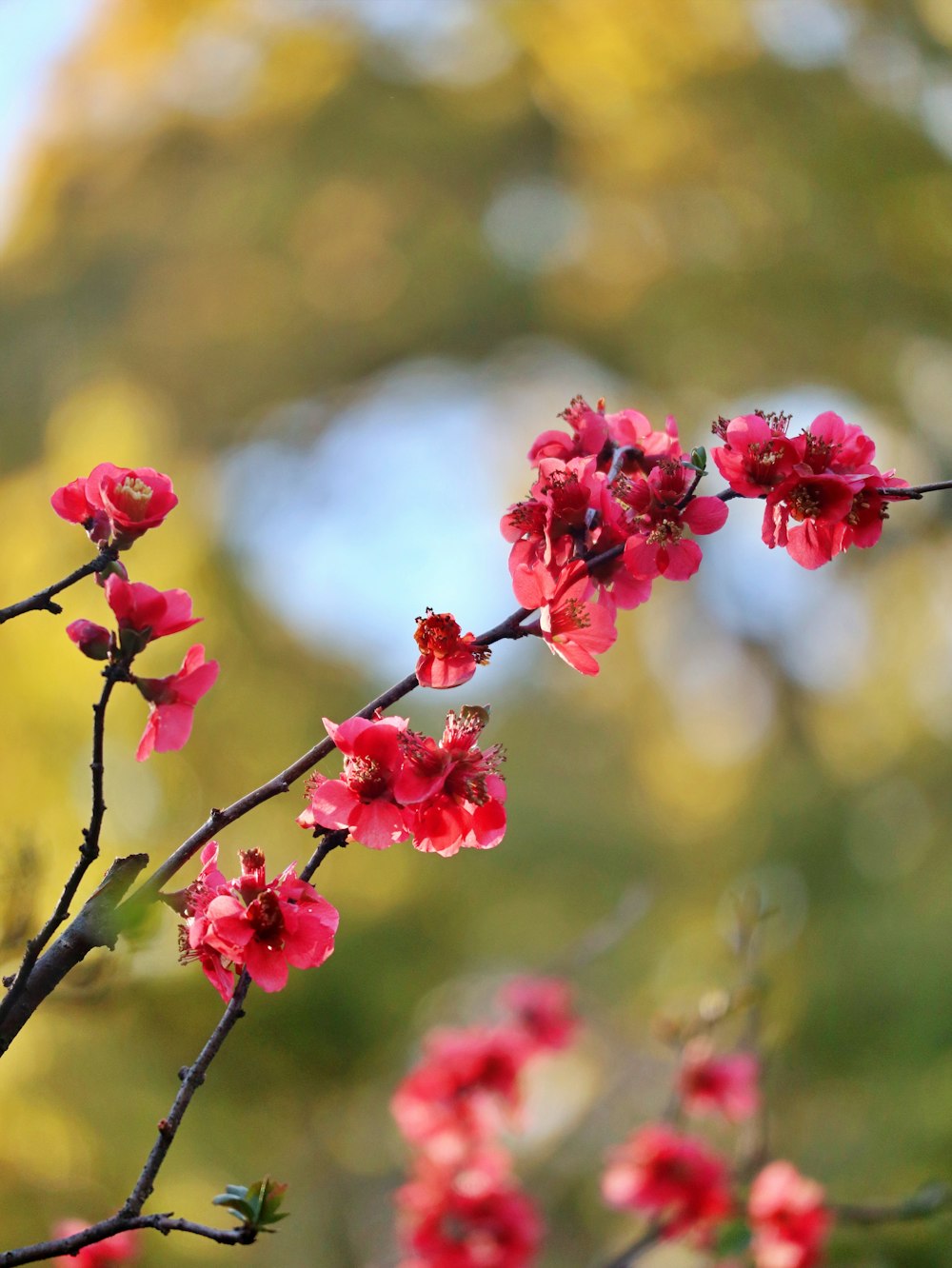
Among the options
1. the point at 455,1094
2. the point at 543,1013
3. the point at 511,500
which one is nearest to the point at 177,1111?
the point at 455,1094

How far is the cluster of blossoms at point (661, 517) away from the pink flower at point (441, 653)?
5 centimetres

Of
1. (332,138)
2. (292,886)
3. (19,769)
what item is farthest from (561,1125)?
(332,138)

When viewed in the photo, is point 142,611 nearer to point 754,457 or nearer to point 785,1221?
point 754,457

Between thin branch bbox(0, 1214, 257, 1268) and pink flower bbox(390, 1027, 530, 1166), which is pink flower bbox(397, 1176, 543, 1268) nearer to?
pink flower bbox(390, 1027, 530, 1166)

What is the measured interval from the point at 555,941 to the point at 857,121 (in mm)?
2778

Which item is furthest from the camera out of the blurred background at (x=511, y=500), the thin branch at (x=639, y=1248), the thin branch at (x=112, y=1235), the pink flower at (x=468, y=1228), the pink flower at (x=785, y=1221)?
the blurred background at (x=511, y=500)

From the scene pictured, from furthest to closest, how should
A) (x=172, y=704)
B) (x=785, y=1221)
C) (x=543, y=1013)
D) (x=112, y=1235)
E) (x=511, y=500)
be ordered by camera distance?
(x=511, y=500) < (x=543, y=1013) < (x=785, y=1221) < (x=172, y=704) < (x=112, y=1235)

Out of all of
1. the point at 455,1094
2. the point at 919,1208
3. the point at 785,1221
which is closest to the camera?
the point at 919,1208

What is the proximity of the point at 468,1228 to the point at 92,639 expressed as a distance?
3.49 ft

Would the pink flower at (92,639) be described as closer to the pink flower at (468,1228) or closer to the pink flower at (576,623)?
the pink flower at (576,623)

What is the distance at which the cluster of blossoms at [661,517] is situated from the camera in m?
0.56

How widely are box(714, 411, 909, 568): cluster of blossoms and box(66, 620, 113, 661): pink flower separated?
311 mm

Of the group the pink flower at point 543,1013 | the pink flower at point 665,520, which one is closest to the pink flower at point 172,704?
the pink flower at point 665,520

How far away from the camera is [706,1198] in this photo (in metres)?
1.20
